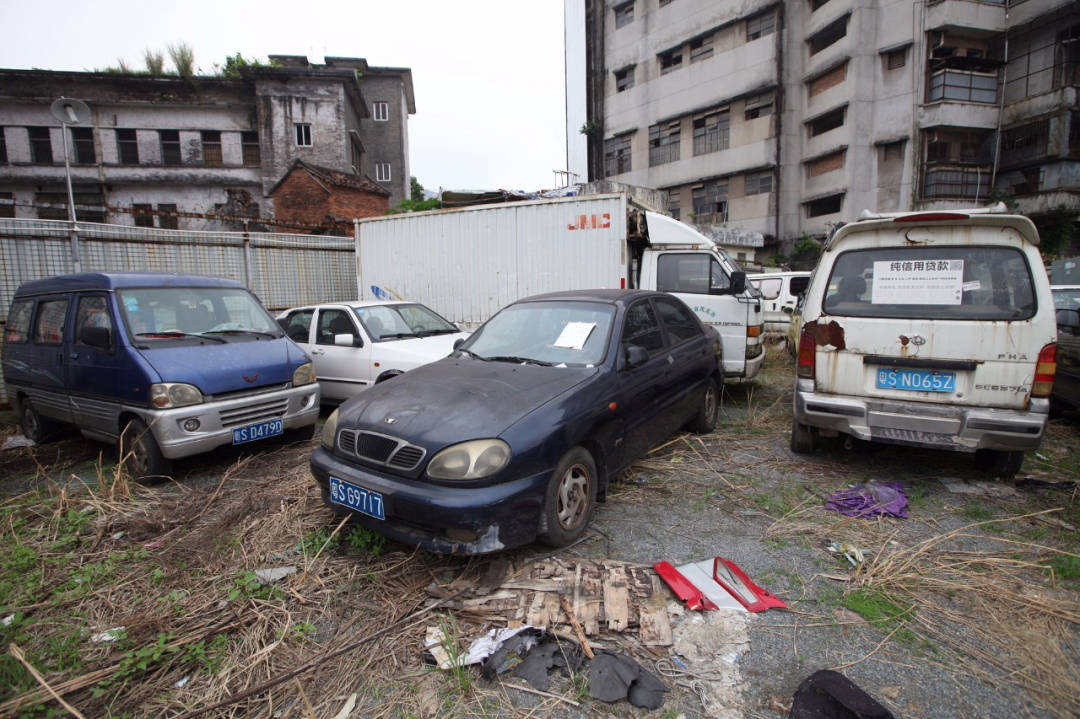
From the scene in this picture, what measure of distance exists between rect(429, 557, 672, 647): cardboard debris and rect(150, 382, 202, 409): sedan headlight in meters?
2.90

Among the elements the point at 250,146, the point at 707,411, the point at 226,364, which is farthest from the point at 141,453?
the point at 250,146

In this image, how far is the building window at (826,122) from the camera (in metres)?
23.6

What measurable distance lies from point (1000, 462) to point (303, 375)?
6051mm

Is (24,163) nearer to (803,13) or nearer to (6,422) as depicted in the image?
(6,422)

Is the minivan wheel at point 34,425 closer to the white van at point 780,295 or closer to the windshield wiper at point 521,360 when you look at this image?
the windshield wiper at point 521,360

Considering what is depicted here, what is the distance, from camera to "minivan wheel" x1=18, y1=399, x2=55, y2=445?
555cm

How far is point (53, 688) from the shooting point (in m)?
2.12

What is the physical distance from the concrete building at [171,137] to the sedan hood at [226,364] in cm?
1941

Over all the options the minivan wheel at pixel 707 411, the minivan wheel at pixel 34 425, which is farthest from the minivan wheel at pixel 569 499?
the minivan wheel at pixel 34 425

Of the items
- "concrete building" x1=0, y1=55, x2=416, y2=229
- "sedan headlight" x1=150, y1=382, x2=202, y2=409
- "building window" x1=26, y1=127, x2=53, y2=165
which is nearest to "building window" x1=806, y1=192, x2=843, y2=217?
"concrete building" x1=0, y1=55, x2=416, y2=229

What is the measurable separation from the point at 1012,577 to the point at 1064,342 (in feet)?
13.1

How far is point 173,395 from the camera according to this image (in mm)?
4230

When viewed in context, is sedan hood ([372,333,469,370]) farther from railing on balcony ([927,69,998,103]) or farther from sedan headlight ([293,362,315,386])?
railing on balcony ([927,69,998,103])

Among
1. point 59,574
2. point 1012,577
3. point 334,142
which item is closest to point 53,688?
point 59,574
